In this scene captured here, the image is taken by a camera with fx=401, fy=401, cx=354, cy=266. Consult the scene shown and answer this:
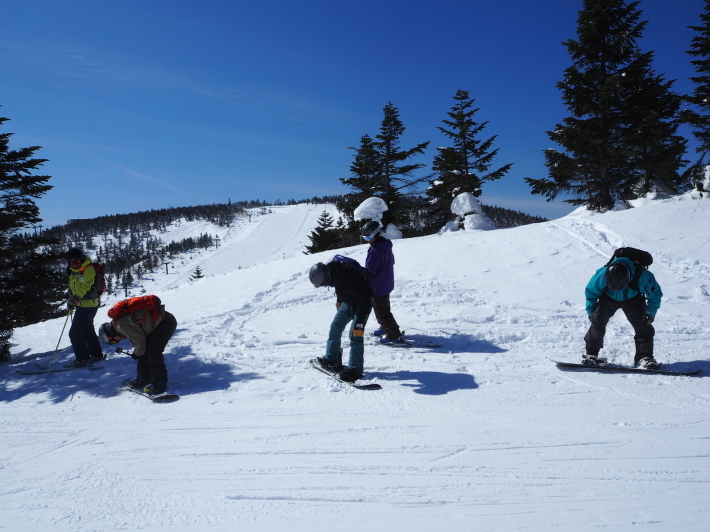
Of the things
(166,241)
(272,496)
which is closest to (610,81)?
(272,496)

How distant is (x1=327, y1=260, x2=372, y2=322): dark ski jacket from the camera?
4.96 metres

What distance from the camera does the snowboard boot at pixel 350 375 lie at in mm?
4992

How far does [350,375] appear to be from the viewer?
5.00m

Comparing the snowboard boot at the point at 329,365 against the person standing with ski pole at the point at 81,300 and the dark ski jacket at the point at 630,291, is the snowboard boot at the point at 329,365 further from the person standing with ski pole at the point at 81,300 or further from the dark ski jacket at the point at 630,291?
the person standing with ski pole at the point at 81,300

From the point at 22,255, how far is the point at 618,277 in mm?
13679

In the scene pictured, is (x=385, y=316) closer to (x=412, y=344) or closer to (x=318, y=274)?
(x=412, y=344)

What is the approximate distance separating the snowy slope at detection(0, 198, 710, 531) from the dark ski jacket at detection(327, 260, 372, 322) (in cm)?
102

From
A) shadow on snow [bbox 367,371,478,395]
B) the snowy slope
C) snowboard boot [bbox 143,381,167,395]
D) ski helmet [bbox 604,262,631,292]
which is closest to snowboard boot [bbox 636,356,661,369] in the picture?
the snowy slope

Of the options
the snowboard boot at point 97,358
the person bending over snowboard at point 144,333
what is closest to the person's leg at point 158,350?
the person bending over snowboard at point 144,333

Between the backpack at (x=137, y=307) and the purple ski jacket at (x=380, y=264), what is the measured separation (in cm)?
316

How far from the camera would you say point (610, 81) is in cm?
1617

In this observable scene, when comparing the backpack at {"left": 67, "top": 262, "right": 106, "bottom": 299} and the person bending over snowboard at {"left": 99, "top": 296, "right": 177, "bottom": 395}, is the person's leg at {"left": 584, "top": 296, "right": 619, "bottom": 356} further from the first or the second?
the backpack at {"left": 67, "top": 262, "right": 106, "bottom": 299}

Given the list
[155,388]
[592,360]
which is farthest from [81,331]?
[592,360]

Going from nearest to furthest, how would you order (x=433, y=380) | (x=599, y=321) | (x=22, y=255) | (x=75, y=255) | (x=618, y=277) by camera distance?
(x=618, y=277), (x=433, y=380), (x=599, y=321), (x=75, y=255), (x=22, y=255)
